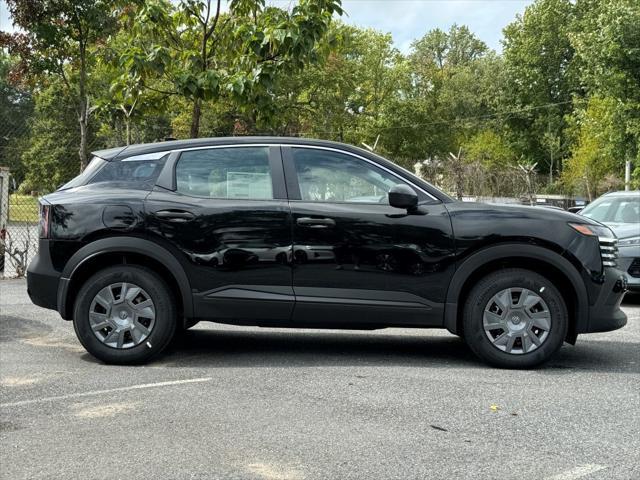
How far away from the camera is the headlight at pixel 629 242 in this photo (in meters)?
9.93

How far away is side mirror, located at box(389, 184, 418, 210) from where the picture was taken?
5730 mm

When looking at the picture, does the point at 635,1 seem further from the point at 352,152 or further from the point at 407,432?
the point at 407,432

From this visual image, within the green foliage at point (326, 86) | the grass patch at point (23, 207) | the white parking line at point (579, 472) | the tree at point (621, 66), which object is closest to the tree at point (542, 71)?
the green foliage at point (326, 86)

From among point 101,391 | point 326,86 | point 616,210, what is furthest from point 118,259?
point 326,86

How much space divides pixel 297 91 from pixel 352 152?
127 feet

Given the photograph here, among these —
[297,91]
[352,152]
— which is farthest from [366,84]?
[352,152]

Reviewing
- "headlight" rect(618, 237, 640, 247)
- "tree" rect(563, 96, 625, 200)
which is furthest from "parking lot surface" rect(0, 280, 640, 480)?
"tree" rect(563, 96, 625, 200)

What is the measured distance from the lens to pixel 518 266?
5922 mm

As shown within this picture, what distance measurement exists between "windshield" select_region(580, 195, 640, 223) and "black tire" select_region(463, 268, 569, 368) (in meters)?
5.82

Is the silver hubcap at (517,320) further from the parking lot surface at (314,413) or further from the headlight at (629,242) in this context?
the headlight at (629,242)

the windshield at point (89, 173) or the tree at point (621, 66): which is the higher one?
the tree at point (621, 66)

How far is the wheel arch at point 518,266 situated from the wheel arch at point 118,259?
80.8 inches

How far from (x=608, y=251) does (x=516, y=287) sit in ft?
2.73

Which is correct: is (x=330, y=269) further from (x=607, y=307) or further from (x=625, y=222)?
(x=625, y=222)
